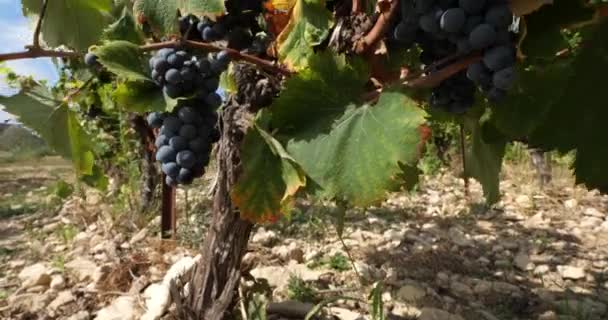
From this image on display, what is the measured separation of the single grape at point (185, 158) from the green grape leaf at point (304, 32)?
29 cm

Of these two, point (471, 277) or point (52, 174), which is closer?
point (471, 277)

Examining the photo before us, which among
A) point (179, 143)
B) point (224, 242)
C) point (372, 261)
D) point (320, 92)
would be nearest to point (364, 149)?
point (320, 92)

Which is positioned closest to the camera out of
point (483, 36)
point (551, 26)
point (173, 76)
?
point (483, 36)

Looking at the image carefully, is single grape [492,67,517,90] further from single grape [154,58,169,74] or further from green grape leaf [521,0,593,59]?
single grape [154,58,169,74]

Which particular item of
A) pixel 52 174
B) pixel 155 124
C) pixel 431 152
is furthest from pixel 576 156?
pixel 52 174

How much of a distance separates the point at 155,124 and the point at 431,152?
5.02 meters

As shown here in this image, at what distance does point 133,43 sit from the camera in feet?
4.08

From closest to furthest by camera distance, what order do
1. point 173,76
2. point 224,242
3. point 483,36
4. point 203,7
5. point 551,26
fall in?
1. point 483,36
2. point 551,26
3. point 203,7
4. point 173,76
5. point 224,242

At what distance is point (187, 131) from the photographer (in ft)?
4.05

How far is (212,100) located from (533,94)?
26.3 inches

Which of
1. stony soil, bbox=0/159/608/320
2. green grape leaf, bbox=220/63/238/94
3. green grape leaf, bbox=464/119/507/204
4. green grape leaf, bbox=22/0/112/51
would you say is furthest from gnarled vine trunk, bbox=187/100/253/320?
green grape leaf, bbox=464/119/507/204

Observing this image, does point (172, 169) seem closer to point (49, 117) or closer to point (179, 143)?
point (179, 143)

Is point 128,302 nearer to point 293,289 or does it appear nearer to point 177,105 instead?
point 293,289

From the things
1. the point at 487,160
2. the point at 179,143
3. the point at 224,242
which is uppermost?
the point at 179,143
